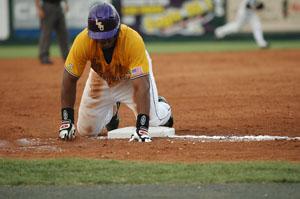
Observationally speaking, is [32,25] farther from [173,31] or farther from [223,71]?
[223,71]

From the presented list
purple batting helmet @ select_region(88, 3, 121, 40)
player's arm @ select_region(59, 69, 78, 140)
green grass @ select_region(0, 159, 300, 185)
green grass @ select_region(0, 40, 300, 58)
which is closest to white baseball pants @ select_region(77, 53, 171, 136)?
player's arm @ select_region(59, 69, 78, 140)

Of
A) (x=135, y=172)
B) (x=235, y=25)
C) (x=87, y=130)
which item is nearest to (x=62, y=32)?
(x=235, y=25)

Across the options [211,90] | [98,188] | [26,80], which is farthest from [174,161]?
[26,80]

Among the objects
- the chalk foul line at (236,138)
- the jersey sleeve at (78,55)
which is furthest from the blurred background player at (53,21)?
the jersey sleeve at (78,55)

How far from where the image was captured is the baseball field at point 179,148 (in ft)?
20.6

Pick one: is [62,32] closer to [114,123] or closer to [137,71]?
[114,123]

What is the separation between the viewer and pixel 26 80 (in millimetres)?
15461

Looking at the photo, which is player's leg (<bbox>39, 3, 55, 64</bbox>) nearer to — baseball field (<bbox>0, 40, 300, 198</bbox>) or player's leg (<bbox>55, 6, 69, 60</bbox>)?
player's leg (<bbox>55, 6, 69, 60</bbox>)

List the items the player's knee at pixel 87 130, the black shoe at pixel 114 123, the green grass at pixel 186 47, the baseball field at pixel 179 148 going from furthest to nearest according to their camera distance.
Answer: the green grass at pixel 186 47, the black shoe at pixel 114 123, the player's knee at pixel 87 130, the baseball field at pixel 179 148

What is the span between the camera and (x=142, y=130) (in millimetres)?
8070

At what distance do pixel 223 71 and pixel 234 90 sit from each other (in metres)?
3.15

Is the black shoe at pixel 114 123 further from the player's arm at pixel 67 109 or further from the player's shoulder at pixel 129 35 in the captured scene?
the player's shoulder at pixel 129 35

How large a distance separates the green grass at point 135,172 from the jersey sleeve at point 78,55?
1.15 meters

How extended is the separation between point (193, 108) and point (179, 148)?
3416mm
